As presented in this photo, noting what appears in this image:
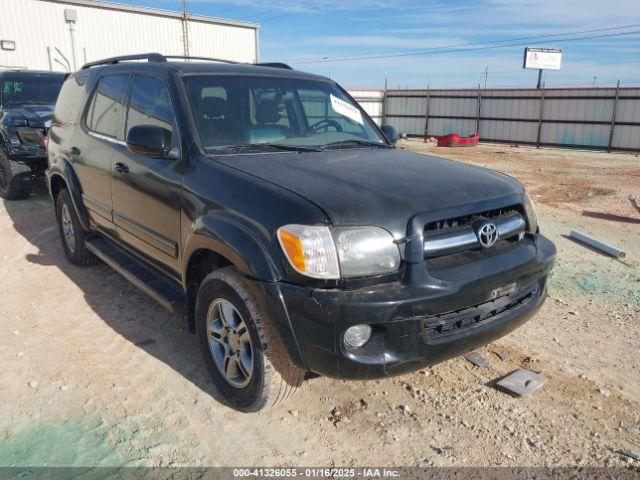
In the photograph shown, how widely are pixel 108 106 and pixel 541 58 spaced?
28.4 m

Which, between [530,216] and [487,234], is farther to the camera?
[530,216]

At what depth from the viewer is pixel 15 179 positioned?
7855 millimetres

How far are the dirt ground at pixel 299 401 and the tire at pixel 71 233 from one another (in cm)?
52

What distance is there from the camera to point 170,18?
23281 millimetres

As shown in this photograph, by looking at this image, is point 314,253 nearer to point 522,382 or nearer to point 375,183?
point 375,183

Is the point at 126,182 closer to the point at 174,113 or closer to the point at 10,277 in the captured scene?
the point at 174,113

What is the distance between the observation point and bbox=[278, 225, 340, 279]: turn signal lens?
2377 mm

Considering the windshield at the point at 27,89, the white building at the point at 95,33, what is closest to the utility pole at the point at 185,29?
the white building at the point at 95,33

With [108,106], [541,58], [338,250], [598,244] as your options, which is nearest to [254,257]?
[338,250]

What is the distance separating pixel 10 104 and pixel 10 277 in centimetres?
501

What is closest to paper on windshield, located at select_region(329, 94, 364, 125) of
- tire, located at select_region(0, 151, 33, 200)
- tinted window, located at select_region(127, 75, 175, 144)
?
tinted window, located at select_region(127, 75, 175, 144)

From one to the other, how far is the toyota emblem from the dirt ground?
0.97m

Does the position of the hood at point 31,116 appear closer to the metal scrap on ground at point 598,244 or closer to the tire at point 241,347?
the tire at point 241,347

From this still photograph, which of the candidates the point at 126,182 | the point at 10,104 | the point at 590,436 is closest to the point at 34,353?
the point at 126,182
